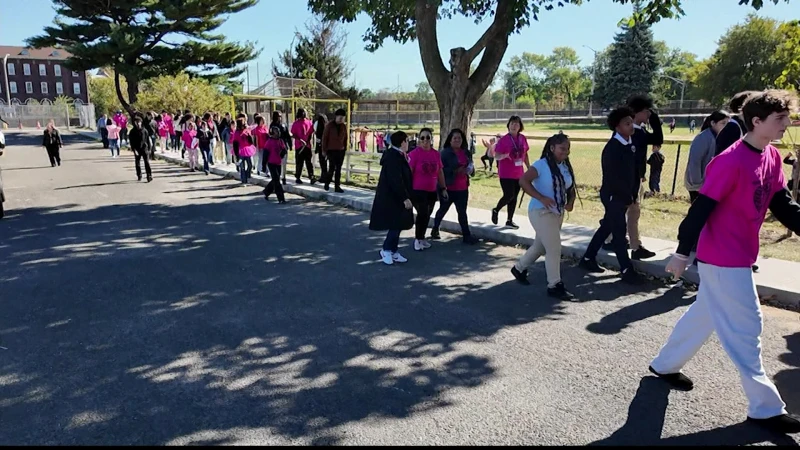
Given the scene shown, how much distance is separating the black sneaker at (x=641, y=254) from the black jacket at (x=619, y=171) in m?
0.95

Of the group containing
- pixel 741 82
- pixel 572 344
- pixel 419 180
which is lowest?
pixel 572 344

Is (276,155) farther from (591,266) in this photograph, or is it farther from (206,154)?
(591,266)

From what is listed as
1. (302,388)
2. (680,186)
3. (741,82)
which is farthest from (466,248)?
(741,82)

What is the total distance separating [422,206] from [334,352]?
3671mm

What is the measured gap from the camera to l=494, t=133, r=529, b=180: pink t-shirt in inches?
332

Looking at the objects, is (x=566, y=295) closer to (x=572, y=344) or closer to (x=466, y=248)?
(x=572, y=344)

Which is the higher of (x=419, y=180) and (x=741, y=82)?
(x=741, y=82)

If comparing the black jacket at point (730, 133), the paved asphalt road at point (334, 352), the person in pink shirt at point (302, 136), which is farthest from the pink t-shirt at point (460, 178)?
the person in pink shirt at point (302, 136)

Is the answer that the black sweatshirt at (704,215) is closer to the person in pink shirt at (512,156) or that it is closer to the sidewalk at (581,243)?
the sidewalk at (581,243)

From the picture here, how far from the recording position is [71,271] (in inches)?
259

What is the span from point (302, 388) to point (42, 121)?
63624mm

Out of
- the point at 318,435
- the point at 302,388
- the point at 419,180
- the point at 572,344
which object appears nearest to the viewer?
the point at 318,435

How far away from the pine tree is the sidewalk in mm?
55788

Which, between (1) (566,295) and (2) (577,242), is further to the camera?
(2) (577,242)
